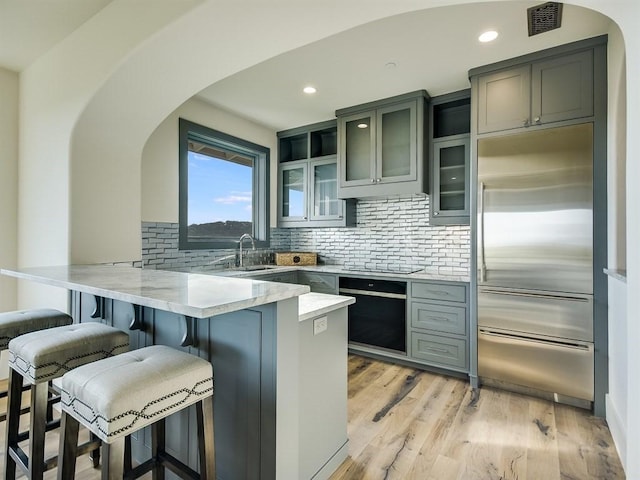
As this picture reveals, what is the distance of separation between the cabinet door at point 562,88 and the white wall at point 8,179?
4122 mm

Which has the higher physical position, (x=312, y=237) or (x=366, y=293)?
(x=312, y=237)

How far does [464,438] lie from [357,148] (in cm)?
278

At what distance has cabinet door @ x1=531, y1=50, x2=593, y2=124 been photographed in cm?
227

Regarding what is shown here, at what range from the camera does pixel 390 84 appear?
118 inches

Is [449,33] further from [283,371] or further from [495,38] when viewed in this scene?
[283,371]

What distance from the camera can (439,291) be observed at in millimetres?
2928

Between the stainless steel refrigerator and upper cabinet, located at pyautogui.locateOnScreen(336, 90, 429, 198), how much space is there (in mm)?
693

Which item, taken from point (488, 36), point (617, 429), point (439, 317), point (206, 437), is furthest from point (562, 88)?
point (206, 437)

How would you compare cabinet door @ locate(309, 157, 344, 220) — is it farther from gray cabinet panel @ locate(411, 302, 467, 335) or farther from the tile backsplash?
gray cabinet panel @ locate(411, 302, 467, 335)

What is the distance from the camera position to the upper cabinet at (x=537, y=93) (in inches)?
90.0

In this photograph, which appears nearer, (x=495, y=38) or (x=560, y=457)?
(x=560, y=457)

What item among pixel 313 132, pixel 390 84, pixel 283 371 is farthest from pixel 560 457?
pixel 313 132

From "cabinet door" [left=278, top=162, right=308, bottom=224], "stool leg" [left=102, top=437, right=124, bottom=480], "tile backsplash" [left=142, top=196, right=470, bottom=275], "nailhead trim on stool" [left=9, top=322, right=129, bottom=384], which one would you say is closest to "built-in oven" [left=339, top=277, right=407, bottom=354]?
"tile backsplash" [left=142, top=196, right=470, bottom=275]

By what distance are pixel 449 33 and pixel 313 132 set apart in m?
2.17
